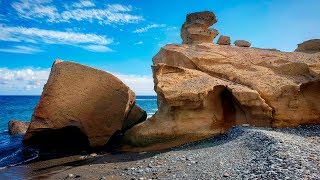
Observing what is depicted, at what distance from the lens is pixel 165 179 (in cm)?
905

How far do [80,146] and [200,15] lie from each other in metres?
10.4

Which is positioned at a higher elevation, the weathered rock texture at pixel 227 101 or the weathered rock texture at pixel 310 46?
the weathered rock texture at pixel 310 46

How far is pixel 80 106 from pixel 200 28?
9.14 meters

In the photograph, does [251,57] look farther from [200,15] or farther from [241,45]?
[200,15]

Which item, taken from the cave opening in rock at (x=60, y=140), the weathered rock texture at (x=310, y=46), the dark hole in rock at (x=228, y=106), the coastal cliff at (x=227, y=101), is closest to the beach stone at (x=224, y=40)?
the coastal cliff at (x=227, y=101)

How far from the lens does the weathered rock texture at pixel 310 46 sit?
1861cm

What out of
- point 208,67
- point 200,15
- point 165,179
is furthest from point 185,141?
point 200,15

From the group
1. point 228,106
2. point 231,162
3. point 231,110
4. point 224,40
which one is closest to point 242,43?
point 224,40

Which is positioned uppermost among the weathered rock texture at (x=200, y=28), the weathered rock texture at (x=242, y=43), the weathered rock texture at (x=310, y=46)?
the weathered rock texture at (x=200, y=28)

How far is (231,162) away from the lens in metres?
9.52

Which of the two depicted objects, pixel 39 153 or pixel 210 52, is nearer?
pixel 39 153

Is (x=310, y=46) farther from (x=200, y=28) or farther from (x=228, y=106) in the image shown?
(x=228, y=106)

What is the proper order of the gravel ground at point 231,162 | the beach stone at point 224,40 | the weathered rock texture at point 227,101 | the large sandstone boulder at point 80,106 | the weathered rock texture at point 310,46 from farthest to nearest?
the beach stone at point 224,40, the weathered rock texture at point 310,46, the large sandstone boulder at point 80,106, the weathered rock texture at point 227,101, the gravel ground at point 231,162

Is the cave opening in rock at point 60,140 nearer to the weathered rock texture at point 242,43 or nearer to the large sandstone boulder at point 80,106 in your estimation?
the large sandstone boulder at point 80,106
